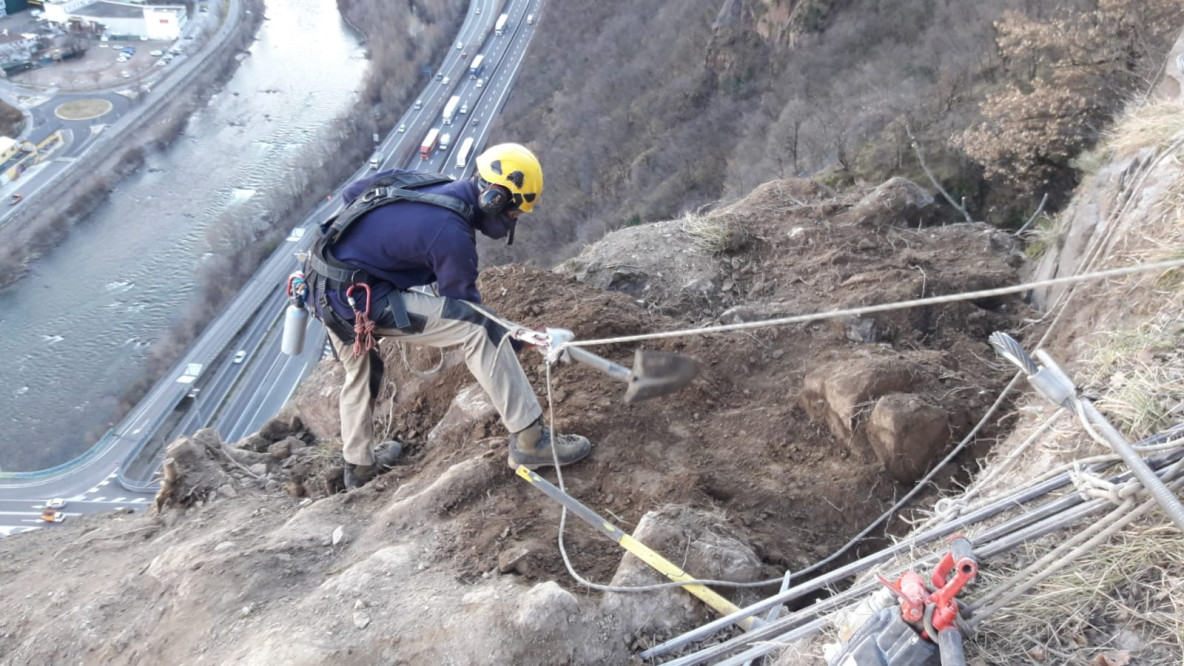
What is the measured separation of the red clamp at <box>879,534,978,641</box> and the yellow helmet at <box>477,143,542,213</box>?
2829 mm

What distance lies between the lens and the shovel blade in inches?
166

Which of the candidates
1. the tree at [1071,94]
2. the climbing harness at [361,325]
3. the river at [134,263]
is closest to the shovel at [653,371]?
the climbing harness at [361,325]

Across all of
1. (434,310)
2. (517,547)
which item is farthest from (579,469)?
(434,310)

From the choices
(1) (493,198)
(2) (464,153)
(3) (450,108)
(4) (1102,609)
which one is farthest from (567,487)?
(3) (450,108)

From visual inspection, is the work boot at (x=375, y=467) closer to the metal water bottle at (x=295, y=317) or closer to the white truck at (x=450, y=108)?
the metal water bottle at (x=295, y=317)

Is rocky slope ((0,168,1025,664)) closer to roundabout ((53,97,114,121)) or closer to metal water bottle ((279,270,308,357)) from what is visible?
metal water bottle ((279,270,308,357))

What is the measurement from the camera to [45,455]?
25688mm

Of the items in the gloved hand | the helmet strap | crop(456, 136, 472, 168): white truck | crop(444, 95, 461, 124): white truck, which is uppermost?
the helmet strap

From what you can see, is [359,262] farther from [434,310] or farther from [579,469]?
[579,469]

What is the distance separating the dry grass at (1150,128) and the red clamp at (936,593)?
3.35 metres

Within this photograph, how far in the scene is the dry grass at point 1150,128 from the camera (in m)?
4.59

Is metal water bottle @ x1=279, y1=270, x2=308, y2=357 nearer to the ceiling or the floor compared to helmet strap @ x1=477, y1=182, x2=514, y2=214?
nearer to the floor

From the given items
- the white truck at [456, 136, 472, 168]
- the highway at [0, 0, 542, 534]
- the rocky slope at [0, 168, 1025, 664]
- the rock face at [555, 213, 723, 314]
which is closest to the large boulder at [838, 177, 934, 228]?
the rocky slope at [0, 168, 1025, 664]

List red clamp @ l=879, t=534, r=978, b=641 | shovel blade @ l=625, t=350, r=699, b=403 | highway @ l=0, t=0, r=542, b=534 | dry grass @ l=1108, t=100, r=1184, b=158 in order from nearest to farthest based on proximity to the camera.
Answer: red clamp @ l=879, t=534, r=978, b=641 < shovel blade @ l=625, t=350, r=699, b=403 < dry grass @ l=1108, t=100, r=1184, b=158 < highway @ l=0, t=0, r=542, b=534
